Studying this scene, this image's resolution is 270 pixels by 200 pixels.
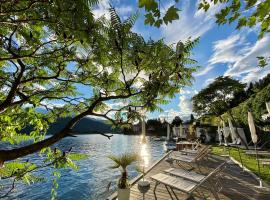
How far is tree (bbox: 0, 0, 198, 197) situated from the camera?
2.64 metres

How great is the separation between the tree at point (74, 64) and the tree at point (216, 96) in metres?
47.1

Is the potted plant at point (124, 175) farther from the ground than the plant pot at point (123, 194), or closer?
farther from the ground

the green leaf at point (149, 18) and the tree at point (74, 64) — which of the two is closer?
the green leaf at point (149, 18)

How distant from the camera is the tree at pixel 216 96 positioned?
46.7 metres

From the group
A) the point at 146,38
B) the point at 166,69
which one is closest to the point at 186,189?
the point at 166,69

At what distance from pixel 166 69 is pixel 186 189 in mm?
4216

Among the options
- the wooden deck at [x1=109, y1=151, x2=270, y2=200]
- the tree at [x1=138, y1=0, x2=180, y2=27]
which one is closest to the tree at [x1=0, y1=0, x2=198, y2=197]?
the tree at [x1=138, y1=0, x2=180, y2=27]

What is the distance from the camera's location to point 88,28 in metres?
2.68

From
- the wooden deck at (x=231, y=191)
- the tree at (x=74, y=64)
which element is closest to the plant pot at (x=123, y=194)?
the wooden deck at (x=231, y=191)

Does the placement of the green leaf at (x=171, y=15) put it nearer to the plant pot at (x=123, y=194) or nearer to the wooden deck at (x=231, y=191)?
the plant pot at (x=123, y=194)

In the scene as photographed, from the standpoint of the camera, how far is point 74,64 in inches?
168

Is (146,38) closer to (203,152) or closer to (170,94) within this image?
(170,94)

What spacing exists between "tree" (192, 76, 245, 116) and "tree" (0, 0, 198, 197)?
47.1 m

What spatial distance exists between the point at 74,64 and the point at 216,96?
49.4m
